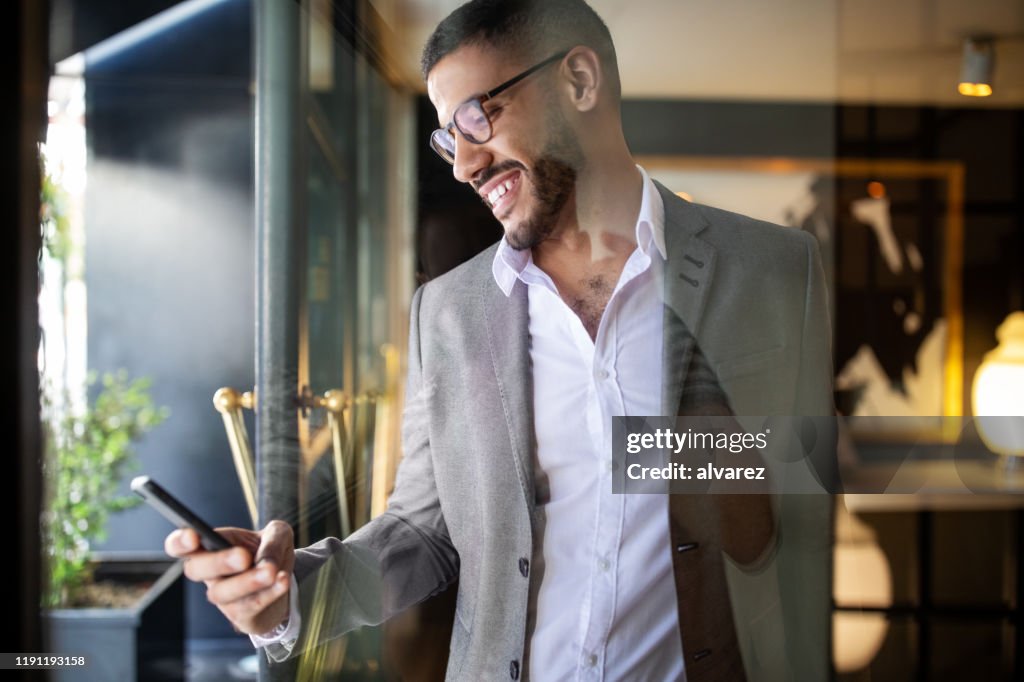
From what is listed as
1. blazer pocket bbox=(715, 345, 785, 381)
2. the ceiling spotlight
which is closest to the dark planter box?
blazer pocket bbox=(715, 345, 785, 381)

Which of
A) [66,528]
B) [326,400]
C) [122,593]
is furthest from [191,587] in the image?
[326,400]

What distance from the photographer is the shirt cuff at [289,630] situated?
1087 millimetres

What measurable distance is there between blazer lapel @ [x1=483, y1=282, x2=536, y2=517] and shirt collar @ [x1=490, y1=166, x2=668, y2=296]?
17mm

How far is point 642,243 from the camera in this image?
108 centimetres

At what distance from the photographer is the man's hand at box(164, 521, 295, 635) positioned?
1.02 metres

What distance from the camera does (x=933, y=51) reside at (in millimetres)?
1126

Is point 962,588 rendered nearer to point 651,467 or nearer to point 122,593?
point 651,467

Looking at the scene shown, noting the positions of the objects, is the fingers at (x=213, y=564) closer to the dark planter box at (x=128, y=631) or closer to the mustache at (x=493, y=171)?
the dark planter box at (x=128, y=631)

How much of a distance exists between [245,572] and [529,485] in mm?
414

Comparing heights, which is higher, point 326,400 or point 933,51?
point 933,51

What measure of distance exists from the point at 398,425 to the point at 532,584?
307 millimetres

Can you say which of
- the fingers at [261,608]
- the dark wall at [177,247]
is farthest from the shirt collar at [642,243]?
the fingers at [261,608]

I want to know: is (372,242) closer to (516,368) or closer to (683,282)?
(516,368)

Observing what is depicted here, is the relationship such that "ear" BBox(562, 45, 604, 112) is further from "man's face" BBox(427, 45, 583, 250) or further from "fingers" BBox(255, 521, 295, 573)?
"fingers" BBox(255, 521, 295, 573)
